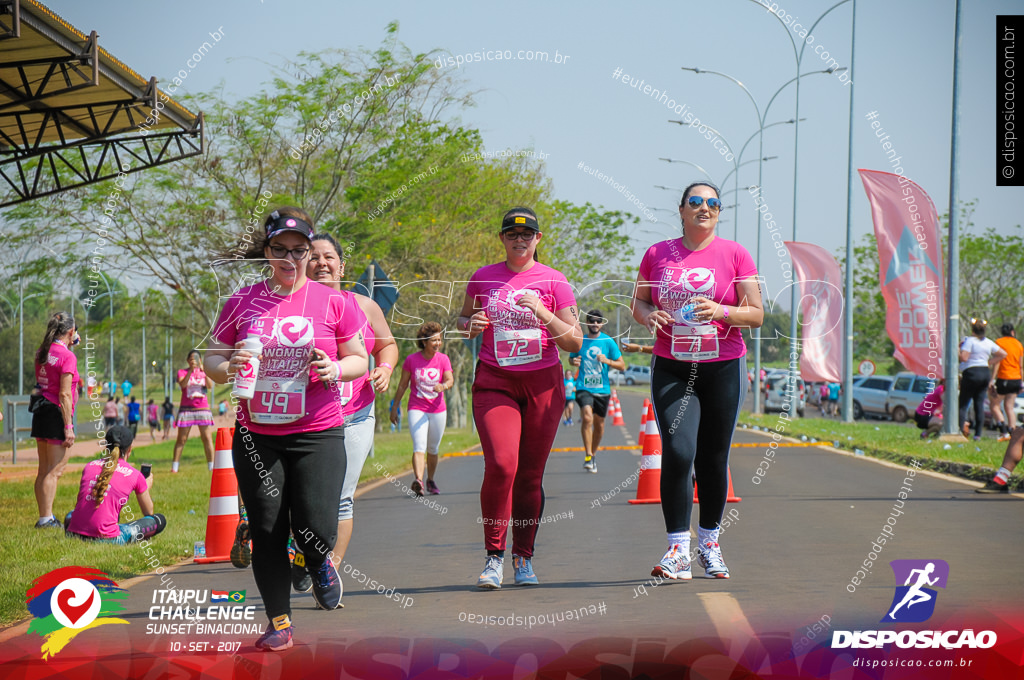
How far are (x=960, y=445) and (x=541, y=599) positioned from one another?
12.2 m

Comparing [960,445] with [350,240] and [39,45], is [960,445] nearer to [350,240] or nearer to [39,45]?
[350,240]

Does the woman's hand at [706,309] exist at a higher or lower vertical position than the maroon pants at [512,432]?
higher

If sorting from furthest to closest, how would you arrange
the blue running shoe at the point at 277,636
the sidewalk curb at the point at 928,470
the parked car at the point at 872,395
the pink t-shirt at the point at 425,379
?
1. the parked car at the point at 872,395
2. the sidewalk curb at the point at 928,470
3. the pink t-shirt at the point at 425,379
4. the blue running shoe at the point at 277,636

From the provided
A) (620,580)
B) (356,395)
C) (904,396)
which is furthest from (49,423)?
(904,396)

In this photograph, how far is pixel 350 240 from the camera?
22.1 m

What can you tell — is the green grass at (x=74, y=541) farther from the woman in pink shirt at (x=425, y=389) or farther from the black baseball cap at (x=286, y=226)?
the black baseball cap at (x=286, y=226)

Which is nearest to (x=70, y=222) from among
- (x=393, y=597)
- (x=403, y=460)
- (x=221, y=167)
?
(x=221, y=167)

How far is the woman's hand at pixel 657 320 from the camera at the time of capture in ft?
20.8

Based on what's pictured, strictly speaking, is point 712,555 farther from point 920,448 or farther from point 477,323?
point 920,448

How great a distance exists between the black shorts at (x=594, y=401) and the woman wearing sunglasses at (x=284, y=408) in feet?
33.2

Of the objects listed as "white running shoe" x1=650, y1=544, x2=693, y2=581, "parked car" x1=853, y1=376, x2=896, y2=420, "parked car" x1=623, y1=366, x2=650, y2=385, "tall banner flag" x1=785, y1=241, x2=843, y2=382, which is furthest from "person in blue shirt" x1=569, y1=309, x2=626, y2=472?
"parked car" x1=623, y1=366, x2=650, y2=385

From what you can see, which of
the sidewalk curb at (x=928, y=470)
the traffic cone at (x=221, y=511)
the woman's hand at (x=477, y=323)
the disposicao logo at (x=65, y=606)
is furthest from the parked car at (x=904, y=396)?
the disposicao logo at (x=65, y=606)

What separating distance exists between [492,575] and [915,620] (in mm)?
2285

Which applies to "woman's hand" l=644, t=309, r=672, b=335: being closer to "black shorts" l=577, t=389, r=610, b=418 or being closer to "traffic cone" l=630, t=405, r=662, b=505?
"traffic cone" l=630, t=405, r=662, b=505
